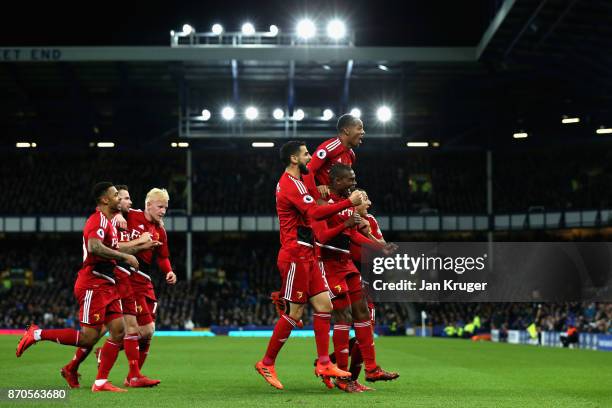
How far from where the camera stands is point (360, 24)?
53.4 metres

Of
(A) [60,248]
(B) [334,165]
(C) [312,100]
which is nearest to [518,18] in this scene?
(C) [312,100]

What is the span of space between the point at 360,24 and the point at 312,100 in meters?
5.44

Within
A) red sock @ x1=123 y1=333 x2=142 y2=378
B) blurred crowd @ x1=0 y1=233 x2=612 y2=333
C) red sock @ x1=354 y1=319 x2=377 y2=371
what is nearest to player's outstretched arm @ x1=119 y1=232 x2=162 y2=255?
red sock @ x1=123 y1=333 x2=142 y2=378

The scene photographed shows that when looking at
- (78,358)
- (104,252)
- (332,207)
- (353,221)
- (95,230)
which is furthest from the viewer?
(78,358)

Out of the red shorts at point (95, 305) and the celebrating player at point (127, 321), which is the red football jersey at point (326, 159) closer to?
Answer: the celebrating player at point (127, 321)

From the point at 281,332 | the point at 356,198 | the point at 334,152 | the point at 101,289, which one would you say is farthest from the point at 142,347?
the point at 356,198

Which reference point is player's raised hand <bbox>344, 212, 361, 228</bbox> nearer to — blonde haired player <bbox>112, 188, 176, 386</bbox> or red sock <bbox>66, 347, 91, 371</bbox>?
blonde haired player <bbox>112, 188, 176, 386</bbox>

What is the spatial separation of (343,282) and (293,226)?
0.96 metres

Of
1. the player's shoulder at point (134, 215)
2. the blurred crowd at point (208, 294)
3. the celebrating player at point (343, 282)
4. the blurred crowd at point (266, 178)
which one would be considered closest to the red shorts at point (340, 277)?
the celebrating player at point (343, 282)

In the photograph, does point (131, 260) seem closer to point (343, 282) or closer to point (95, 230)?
point (95, 230)

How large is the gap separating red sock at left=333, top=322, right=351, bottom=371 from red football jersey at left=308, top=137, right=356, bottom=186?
176 centimetres

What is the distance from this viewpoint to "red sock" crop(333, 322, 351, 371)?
37.5 ft

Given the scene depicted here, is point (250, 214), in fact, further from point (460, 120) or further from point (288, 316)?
point (288, 316)

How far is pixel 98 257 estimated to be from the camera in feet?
38.0
